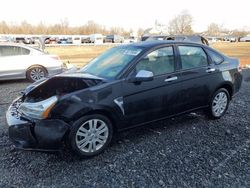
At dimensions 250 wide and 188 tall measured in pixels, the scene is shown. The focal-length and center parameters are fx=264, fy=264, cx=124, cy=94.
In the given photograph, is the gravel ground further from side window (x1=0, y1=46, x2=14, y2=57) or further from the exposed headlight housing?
side window (x1=0, y1=46, x2=14, y2=57)

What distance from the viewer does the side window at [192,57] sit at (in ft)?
14.7

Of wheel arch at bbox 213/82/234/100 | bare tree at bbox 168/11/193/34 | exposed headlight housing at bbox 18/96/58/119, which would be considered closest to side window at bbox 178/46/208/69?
wheel arch at bbox 213/82/234/100

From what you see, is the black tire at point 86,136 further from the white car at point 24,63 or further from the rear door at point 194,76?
the white car at point 24,63

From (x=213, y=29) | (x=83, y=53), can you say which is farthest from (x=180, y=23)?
(x=83, y=53)

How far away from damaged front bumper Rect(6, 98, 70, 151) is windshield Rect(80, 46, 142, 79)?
1.07 meters

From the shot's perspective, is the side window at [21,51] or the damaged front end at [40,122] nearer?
the damaged front end at [40,122]

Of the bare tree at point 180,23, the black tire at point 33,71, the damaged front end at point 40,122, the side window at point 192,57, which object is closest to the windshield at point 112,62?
the damaged front end at point 40,122

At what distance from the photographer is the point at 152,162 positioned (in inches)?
138

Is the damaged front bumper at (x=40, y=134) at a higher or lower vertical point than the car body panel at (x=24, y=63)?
lower

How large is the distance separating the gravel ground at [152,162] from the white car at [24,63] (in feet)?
15.9

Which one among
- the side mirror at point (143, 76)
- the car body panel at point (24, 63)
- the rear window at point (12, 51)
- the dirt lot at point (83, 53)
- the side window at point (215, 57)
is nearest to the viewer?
the side mirror at point (143, 76)

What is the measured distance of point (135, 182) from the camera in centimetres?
308

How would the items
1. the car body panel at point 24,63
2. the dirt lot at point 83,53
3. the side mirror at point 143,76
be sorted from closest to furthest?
1. the side mirror at point 143,76
2. the car body panel at point 24,63
3. the dirt lot at point 83,53

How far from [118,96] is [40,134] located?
1146mm
